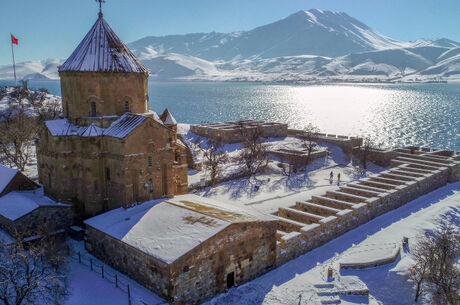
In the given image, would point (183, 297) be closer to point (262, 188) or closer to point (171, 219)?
point (171, 219)

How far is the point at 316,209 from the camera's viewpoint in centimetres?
3039

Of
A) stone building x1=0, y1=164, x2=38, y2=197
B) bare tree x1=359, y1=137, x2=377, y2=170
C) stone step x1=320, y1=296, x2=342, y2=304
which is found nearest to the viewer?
stone step x1=320, y1=296, x2=342, y2=304

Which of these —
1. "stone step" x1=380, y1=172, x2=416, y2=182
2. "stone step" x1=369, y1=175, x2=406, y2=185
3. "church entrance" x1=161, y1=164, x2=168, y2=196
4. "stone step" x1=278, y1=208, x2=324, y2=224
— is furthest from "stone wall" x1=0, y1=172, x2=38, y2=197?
"stone step" x1=380, y1=172, x2=416, y2=182

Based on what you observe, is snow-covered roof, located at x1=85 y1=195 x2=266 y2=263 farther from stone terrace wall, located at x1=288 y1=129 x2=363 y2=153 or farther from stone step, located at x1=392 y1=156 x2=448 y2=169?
stone terrace wall, located at x1=288 y1=129 x2=363 y2=153

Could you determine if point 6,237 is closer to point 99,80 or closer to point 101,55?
point 99,80

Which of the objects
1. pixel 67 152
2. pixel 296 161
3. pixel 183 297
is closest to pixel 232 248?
pixel 183 297

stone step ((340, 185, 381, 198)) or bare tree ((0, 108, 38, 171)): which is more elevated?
bare tree ((0, 108, 38, 171))

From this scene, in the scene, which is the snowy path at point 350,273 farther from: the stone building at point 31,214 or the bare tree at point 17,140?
the bare tree at point 17,140

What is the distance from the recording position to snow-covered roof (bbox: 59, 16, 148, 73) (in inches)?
1040

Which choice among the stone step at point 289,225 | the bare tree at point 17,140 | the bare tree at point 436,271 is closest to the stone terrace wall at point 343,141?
the stone step at point 289,225

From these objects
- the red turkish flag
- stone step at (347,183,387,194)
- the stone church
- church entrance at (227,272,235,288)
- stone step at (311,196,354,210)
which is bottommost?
church entrance at (227,272,235,288)

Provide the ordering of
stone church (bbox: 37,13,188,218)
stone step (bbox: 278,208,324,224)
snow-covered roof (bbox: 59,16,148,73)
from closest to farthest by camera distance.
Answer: stone church (bbox: 37,13,188,218)
snow-covered roof (bbox: 59,16,148,73)
stone step (bbox: 278,208,324,224)

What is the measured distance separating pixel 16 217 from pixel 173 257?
12.2 metres

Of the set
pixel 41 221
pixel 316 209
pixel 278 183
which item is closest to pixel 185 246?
pixel 41 221
